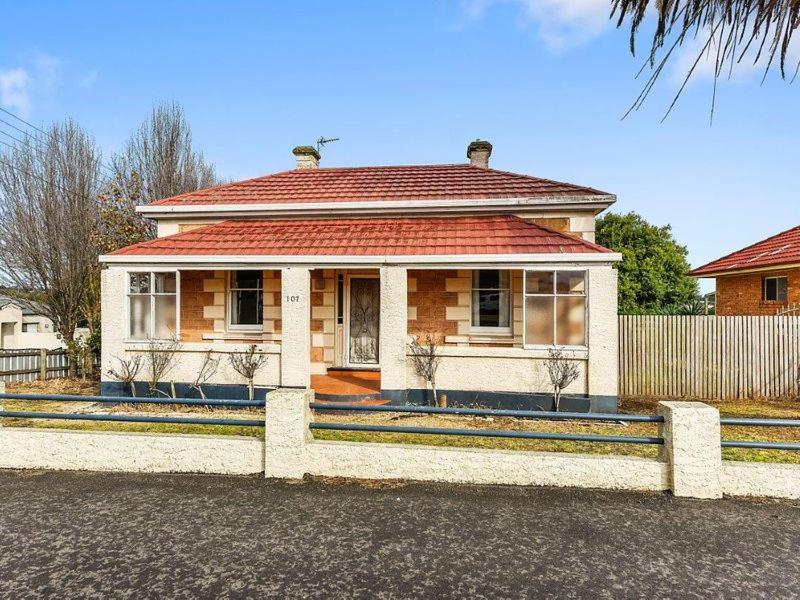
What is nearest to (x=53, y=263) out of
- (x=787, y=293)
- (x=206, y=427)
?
(x=206, y=427)

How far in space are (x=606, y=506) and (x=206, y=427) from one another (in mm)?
6127

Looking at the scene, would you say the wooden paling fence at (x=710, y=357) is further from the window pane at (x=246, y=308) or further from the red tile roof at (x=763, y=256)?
the window pane at (x=246, y=308)

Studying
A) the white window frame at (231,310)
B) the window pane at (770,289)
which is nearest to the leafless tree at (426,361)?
the white window frame at (231,310)

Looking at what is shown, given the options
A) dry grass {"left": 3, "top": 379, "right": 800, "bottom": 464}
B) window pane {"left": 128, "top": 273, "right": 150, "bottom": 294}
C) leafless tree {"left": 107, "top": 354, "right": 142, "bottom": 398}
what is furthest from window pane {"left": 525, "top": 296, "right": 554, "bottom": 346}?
window pane {"left": 128, "top": 273, "right": 150, "bottom": 294}

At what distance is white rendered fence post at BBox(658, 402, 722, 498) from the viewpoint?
14.3 feet

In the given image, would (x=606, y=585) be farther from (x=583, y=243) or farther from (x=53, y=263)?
(x=53, y=263)

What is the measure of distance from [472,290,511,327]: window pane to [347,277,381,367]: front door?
2424 mm

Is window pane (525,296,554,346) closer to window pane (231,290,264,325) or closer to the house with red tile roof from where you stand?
the house with red tile roof

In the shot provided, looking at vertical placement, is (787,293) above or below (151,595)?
above

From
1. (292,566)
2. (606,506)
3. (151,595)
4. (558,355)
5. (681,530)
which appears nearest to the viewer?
(151,595)

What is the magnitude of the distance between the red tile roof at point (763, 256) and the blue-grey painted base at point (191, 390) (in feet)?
51.1

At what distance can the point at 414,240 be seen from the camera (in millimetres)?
9344

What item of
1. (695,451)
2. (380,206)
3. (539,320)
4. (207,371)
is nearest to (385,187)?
(380,206)

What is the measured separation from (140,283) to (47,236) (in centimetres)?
738
